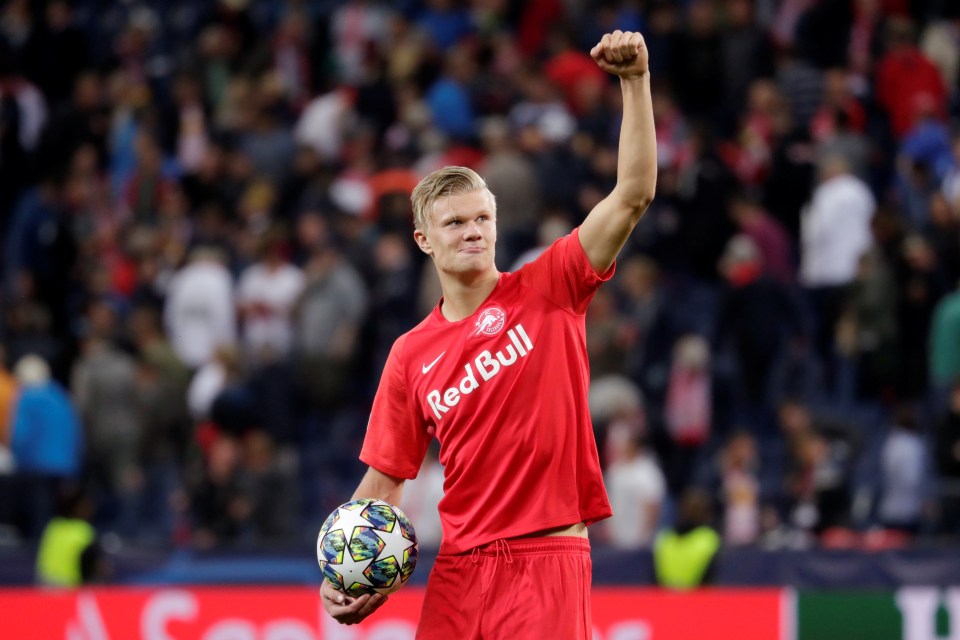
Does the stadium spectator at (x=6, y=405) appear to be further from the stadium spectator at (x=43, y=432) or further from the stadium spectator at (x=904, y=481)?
the stadium spectator at (x=904, y=481)

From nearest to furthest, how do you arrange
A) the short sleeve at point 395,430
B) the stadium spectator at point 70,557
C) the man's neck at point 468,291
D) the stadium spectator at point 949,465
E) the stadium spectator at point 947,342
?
the man's neck at point 468,291 < the short sleeve at point 395,430 < the stadium spectator at point 70,557 < the stadium spectator at point 949,465 < the stadium spectator at point 947,342

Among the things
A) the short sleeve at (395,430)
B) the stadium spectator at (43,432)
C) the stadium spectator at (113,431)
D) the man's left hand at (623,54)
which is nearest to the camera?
the man's left hand at (623,54)

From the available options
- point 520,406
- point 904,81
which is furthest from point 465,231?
point 904,81

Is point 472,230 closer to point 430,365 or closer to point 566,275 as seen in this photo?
point 566,275

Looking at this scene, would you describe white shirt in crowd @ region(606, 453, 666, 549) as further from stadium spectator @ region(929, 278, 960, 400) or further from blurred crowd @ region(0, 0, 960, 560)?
stadium spectator @ region(929, 278, 960, 400)

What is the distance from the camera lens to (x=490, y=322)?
5.10 m

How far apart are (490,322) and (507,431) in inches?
13.7

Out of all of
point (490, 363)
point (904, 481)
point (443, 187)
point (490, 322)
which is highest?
point (443, 187)

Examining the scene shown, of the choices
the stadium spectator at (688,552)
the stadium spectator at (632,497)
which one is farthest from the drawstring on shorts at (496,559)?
the stadium spectator at (632,497)

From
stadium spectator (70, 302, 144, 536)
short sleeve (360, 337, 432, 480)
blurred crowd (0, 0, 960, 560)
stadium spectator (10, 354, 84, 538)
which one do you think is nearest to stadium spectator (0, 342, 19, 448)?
blurred crowd (0, 0, 960, 560)

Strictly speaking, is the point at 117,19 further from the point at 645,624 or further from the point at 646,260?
the point at 645,624

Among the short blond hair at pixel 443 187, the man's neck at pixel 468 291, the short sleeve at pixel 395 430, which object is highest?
the short blond hair at pixel 443 187

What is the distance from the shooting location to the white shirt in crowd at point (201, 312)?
14.2m

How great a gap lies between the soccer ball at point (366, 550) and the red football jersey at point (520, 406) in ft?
0.51
